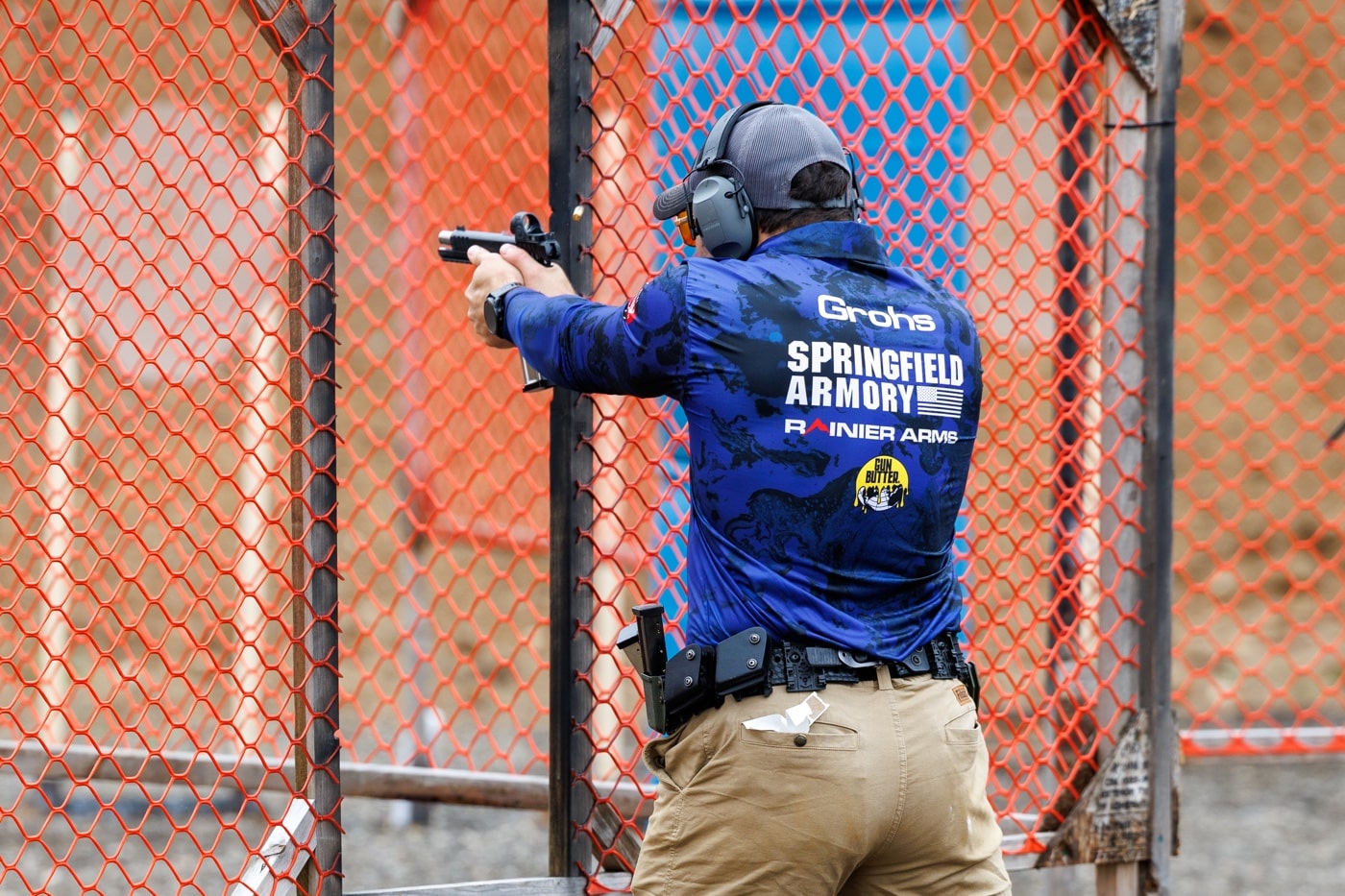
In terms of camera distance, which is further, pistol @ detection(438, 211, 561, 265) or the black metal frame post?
the black metal frame post

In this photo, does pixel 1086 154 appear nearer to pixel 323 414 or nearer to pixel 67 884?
pixel 323 414

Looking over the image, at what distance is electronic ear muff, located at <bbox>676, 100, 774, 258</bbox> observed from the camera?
7.21 ft

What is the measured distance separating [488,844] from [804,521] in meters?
3.42

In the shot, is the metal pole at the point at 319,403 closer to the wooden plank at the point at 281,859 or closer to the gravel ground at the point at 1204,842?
the wooden plank at the point at 281,859

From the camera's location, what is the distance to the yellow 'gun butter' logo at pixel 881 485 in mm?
2123

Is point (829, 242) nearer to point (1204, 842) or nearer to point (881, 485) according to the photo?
point (881, 485)

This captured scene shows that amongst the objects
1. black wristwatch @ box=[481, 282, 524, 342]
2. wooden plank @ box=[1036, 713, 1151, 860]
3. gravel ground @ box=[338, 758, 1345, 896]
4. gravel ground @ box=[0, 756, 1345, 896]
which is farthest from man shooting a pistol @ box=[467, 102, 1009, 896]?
gravel ground @ box=[338, 758, 1345, 896]

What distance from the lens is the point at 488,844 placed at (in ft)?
16.8

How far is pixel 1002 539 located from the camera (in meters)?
4.97

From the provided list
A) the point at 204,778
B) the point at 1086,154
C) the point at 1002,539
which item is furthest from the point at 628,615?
the point at 1086,154

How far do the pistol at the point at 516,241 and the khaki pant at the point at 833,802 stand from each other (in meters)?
0.88

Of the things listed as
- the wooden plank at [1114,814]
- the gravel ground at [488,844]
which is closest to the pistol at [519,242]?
the wooden plank at [1114,814]

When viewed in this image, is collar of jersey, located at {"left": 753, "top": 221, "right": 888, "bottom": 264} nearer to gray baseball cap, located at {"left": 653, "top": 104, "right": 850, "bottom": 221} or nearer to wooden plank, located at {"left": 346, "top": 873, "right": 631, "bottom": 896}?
gray baseball cap, located at {"left": 653, "top": 104, "right": 850, "bottom": 221}

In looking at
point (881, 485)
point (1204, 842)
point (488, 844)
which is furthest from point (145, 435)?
point (1204, 842)
